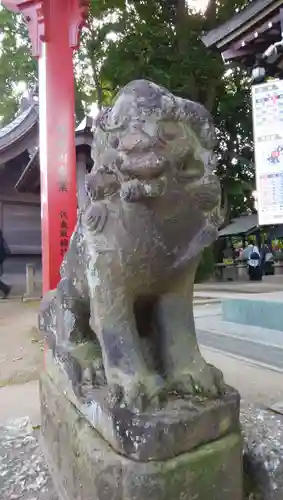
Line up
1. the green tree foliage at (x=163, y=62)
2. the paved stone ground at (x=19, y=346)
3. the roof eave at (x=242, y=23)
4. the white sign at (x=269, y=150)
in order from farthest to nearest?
the green tree foliage at (x=163, y=62)
the roof eave at (x=242, y=23)
the white sign at (x=269, y=150)
the paved stone ground at (x=19, y=346)

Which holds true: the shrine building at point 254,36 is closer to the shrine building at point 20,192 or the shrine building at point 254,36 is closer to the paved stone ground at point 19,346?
the paved stone ground at point 19,346

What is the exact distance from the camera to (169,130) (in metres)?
0.86

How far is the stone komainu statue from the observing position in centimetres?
86

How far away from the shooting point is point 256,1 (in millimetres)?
4617

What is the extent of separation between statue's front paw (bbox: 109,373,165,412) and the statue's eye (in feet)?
1.65

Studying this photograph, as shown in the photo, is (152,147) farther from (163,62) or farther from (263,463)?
(163,62)

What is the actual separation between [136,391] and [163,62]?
34.2ft

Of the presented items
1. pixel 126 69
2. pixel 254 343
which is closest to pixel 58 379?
pixel 254 343

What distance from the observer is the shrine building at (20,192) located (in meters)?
8.63

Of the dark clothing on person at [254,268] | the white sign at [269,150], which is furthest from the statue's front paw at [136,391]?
the dark clothing on person at [254,268]

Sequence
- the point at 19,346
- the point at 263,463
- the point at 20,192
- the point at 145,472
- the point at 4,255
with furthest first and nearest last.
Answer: the point at 20,192 → the point at 4,255 → the point at 19,346 → the point at 263,463 → the point at 145,472

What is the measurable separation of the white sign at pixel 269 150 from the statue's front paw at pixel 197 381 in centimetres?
301

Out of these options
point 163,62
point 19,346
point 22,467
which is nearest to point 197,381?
point 22,467

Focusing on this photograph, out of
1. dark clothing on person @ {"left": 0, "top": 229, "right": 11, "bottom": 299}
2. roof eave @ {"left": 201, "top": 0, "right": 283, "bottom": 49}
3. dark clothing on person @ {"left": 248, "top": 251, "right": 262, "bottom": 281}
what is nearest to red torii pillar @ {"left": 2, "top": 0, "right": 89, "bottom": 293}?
roof eave @ {"left": 201, "top": 0, "right": 283, "bottom": 49}
